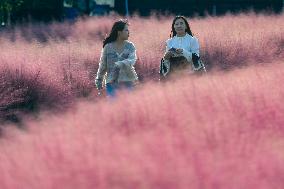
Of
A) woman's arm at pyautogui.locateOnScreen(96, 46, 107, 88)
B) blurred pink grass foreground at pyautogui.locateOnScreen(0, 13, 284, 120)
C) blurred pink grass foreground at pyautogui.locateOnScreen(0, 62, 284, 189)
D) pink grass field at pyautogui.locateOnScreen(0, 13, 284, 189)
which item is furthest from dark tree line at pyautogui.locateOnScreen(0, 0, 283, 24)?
blurred pink grass foreground at pyautogui.locateOnScreen(0, 62, 284, 189)

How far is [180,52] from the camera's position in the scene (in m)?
6.10

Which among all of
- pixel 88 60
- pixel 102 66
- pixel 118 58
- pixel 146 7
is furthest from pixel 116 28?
pixel 146 7

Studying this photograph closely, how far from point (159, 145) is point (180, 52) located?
4129mm

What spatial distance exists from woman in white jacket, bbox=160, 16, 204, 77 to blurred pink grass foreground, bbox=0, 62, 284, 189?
132 inches

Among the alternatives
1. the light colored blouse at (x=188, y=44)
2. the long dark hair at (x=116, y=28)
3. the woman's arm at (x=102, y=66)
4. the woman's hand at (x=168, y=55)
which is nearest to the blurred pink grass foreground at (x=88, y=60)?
the woman's arm at (x=102, y=66)

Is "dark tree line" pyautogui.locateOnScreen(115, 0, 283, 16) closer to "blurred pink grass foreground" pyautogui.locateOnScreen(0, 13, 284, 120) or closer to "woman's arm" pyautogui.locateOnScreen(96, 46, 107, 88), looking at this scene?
"blurred pink grass foreground" pyautogui.locateOnScreen(0, 13, 284, 120)

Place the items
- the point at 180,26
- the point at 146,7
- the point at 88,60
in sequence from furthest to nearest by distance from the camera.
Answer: the point at 146,7, the point at 88,60, the point at 180,26

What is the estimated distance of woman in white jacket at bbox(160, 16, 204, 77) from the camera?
20.1 ft

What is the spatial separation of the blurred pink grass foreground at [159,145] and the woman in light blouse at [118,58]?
11.2ft

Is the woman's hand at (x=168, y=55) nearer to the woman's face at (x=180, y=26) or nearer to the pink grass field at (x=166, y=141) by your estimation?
the woman's face at (x=180, y=26)

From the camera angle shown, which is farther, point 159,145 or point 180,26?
point 180,26

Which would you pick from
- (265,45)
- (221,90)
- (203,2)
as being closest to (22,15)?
(203,2)

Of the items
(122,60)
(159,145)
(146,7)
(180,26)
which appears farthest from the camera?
(146,7)

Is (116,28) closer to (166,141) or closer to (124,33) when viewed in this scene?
(124,33)
